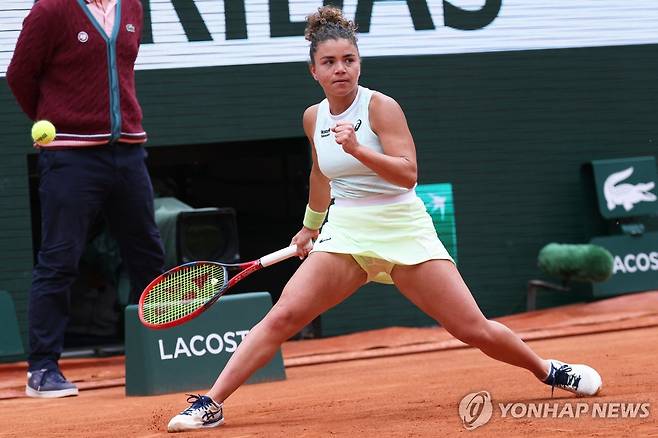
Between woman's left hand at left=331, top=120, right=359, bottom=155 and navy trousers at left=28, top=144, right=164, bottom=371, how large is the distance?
2.31 meters

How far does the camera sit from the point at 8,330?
25.2ft

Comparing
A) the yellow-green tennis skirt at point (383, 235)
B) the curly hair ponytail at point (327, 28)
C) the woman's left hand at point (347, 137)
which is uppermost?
the curly hair ponytail at point (327, 28)

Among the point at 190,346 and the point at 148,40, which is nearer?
the point at 190,346

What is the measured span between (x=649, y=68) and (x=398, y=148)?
573cm

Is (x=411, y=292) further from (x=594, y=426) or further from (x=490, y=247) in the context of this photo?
(x=490, y=247)

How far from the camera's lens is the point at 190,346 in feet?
19.6

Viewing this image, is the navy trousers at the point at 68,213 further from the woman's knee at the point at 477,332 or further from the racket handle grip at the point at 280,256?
the woman's knee at the point at 477,332

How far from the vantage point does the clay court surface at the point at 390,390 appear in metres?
4.18

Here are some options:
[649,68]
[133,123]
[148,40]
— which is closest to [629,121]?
[649,68]

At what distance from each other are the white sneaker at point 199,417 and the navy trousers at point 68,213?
6.32 ft

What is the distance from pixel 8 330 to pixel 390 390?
10.6 feet

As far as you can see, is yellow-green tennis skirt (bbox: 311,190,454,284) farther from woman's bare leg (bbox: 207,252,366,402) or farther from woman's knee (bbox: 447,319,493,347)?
woman's knee (bbox: 447,319,493,347)

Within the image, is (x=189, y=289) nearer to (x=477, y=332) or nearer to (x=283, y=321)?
(x=283, y=321)

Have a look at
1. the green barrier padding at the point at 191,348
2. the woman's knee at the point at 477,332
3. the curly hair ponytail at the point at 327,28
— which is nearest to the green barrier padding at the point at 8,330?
the green barrier padding at the point at 191,348
